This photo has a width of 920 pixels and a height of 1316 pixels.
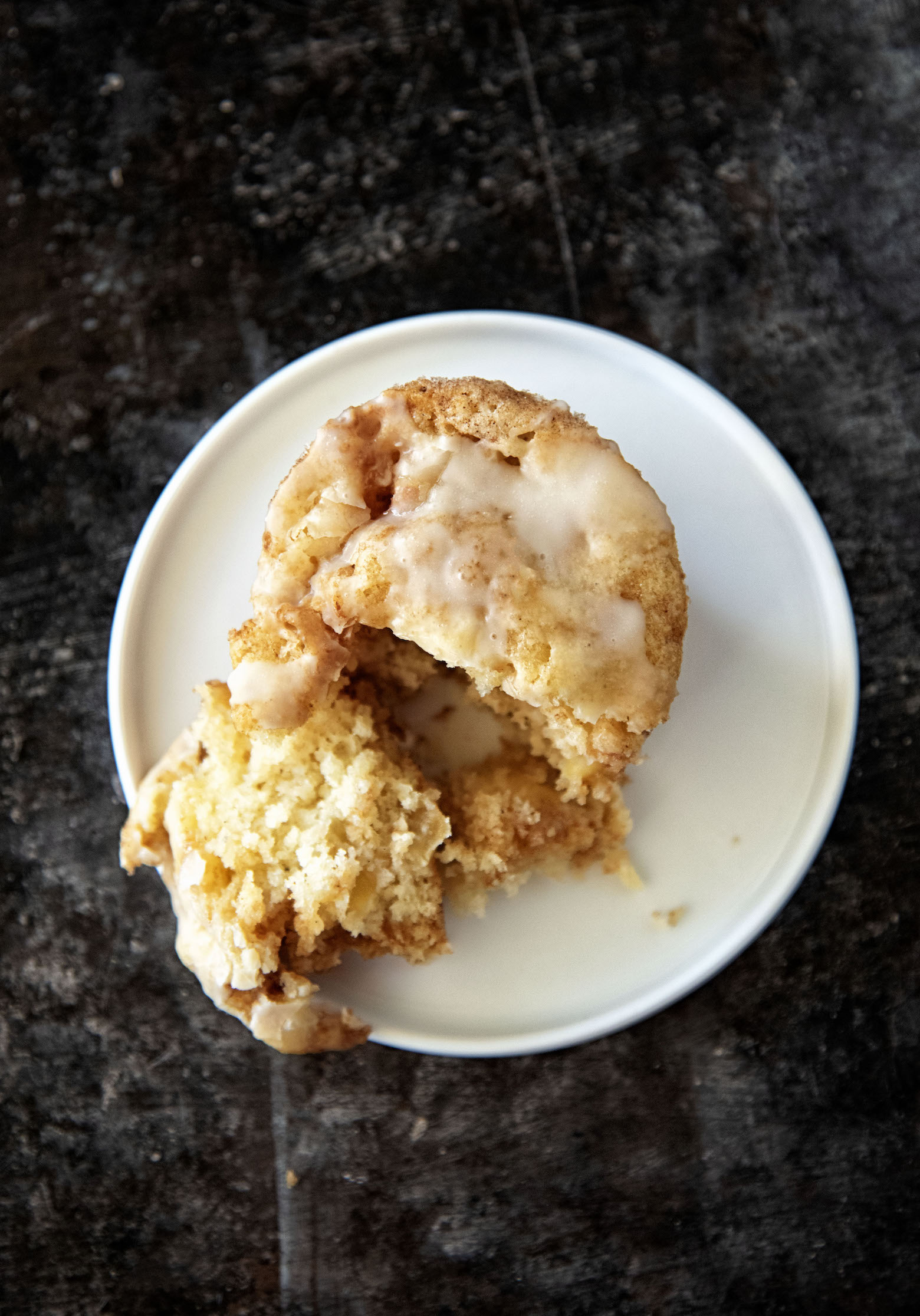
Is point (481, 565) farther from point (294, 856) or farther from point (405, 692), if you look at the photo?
point (294, 856)

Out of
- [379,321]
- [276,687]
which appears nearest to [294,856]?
[276,687]

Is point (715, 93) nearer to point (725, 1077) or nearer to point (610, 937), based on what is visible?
point (610, 937)

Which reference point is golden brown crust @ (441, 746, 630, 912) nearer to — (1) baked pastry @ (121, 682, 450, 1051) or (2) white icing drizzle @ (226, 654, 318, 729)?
(1) baked pastry @ (121, 682, 450, 1051)

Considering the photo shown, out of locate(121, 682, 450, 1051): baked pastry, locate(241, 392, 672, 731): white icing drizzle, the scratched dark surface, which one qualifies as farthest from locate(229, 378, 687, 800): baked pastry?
the scratched dark surface

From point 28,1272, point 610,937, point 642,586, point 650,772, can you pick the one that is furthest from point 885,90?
point 28,1272

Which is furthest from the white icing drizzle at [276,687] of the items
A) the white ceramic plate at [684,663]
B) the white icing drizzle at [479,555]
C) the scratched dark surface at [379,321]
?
the scratched dark surface at [379,321]
